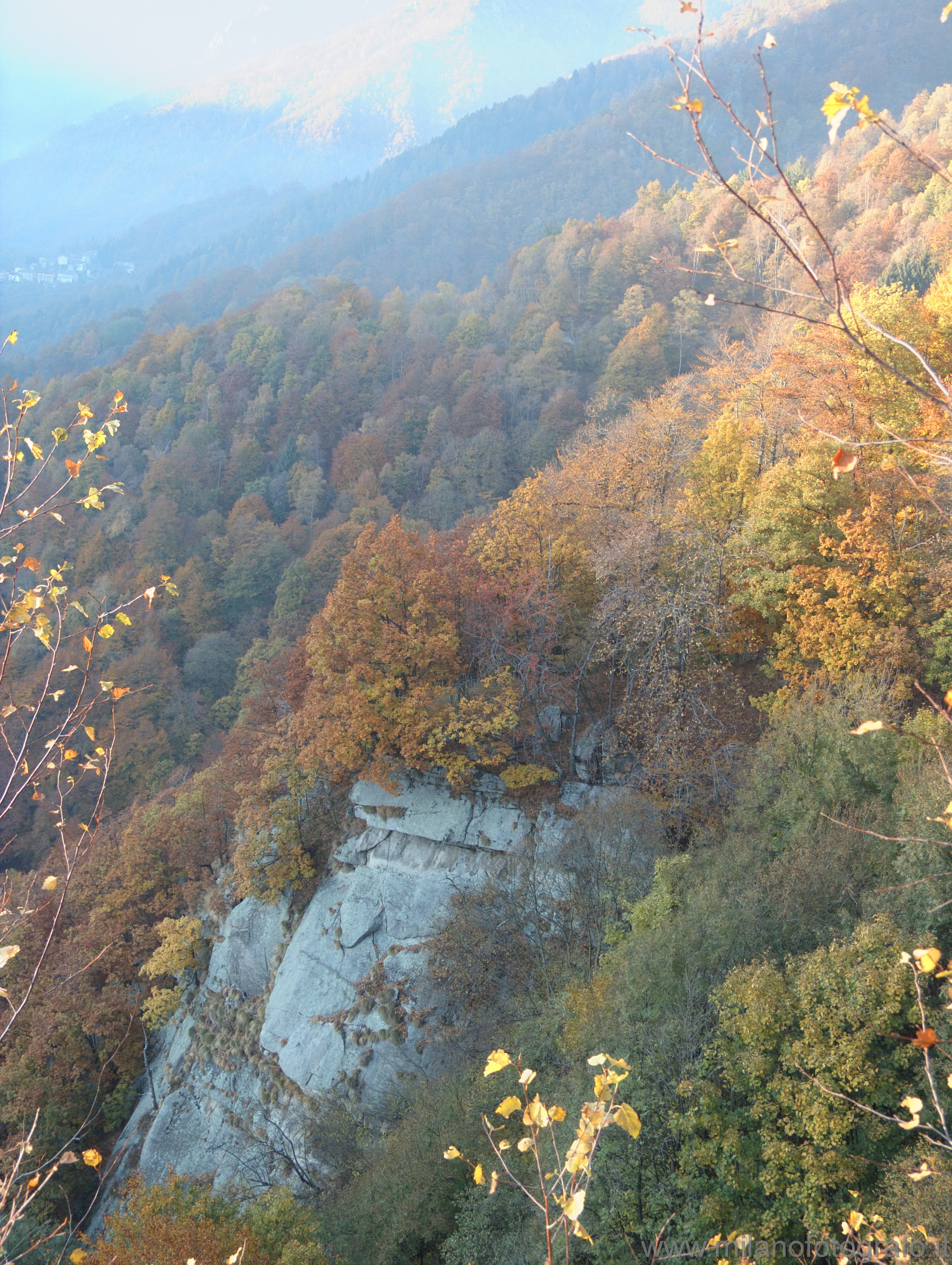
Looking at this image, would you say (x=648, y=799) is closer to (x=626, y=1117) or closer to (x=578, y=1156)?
(x=578, y=1156)

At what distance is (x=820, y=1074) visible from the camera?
9.82 meters

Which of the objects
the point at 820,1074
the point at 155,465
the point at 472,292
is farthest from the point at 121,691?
the point at 472,292

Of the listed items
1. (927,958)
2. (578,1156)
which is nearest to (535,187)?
(927,958)

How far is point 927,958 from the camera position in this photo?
316 cm

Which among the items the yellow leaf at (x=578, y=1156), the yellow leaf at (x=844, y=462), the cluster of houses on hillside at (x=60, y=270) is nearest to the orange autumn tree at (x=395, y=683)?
the yellow leaf at (x=578, y=1156)

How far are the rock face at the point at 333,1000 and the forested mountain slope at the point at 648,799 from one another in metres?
0.88

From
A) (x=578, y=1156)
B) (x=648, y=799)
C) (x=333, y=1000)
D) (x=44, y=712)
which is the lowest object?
(x=44, y=712)

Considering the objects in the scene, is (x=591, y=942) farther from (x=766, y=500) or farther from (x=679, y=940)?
(x=766, y=500)

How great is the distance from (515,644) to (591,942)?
887 cm

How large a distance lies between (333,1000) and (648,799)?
10601mm

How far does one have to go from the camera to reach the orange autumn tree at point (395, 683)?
64.3 ft

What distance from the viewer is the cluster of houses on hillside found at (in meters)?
168

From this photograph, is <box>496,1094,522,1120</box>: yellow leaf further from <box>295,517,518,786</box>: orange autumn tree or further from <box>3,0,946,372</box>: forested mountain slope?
<box>3,0,946,372</box>: forested mountain slope

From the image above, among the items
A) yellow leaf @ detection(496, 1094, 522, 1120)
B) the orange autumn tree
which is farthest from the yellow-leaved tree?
the orange autumn tree
